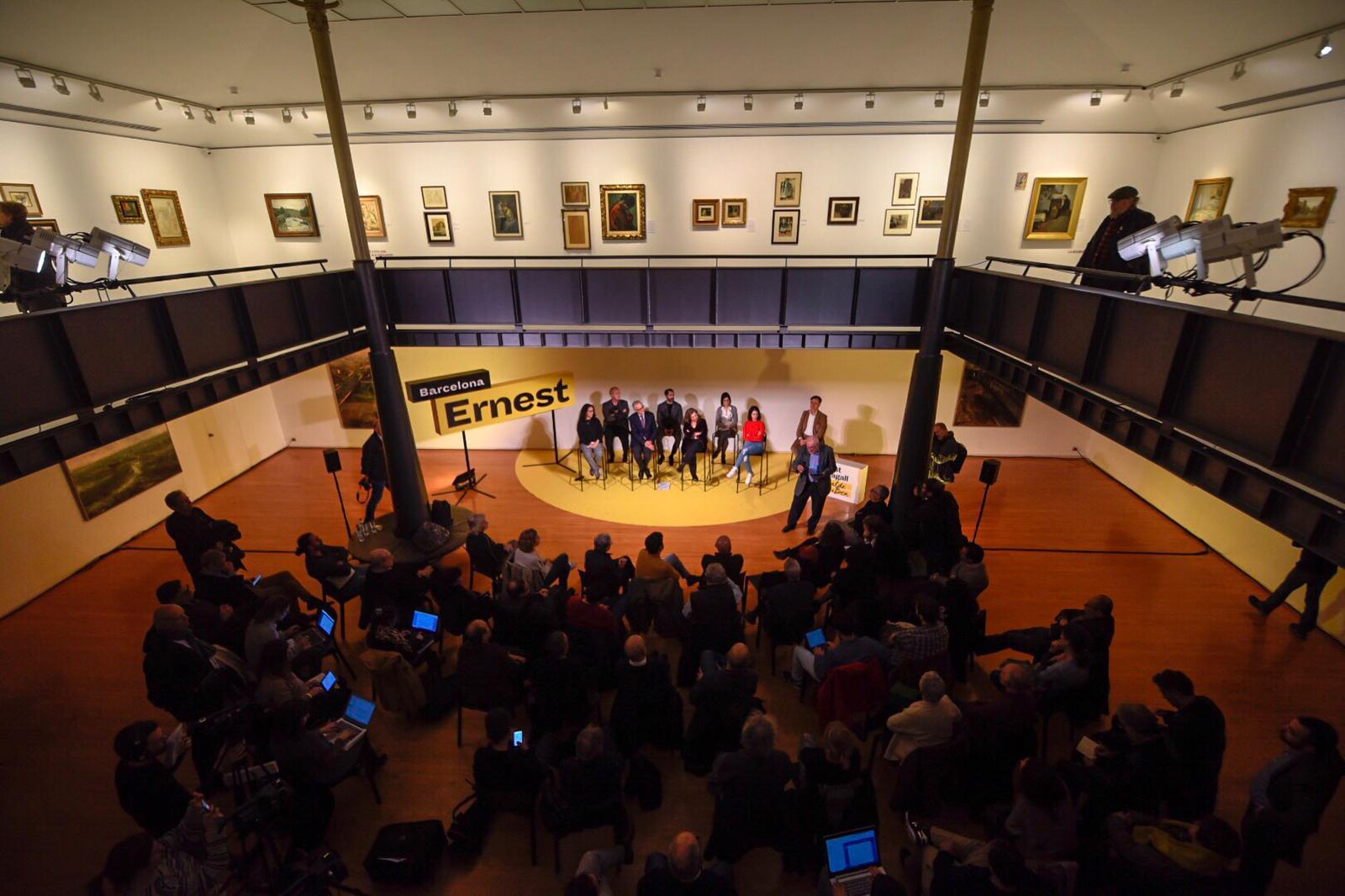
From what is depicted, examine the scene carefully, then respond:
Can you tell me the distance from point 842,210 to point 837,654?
32.9 feet

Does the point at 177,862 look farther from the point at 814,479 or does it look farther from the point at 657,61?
the point at 657,61

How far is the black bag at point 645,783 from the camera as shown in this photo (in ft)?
17.7

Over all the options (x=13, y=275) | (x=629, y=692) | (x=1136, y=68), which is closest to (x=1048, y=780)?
(x=629, y=692)

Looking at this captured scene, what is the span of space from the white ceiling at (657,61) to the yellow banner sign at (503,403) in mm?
5548

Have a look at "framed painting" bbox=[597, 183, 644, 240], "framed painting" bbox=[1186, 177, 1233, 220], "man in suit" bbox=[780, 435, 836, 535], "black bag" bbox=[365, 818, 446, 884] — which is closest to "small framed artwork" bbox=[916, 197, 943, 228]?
"framed painting" bbox=[1186, 177, 1233, 220]

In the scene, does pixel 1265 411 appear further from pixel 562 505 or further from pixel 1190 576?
pixel 562 505

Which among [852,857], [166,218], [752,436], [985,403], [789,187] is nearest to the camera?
[852,857]

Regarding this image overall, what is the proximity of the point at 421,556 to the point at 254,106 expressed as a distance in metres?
9.67

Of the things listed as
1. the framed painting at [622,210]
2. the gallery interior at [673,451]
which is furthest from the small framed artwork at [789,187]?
the framed painting at [622,210]

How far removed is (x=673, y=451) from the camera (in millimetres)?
13336

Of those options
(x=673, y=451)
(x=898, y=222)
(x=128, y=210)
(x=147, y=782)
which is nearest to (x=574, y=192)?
(x=673, y=451)

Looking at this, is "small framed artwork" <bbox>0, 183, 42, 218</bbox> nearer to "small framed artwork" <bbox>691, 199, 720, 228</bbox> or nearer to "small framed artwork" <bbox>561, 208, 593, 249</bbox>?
"small framed artwork" <bbox>561, 208, 593, 249</bbox>

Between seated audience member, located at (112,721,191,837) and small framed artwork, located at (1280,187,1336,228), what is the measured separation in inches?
564

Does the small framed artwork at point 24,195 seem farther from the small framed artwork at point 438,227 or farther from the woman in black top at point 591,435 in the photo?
the woman in black top at point 591,435
